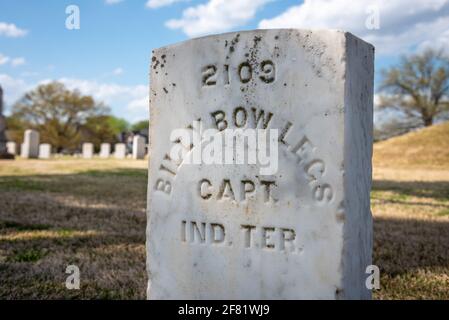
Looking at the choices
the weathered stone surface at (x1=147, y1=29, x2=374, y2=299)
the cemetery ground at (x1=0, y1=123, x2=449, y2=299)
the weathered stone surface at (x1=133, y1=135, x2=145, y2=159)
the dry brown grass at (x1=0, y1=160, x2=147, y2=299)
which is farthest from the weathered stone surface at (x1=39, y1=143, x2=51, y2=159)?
the weathered stone surface at (x1=147, y1=29, x2=374, y2=299)

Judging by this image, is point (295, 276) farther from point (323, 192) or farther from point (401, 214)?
point (401, 214)

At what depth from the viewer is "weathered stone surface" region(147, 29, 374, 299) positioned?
1956mm

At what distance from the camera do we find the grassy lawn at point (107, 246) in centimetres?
292

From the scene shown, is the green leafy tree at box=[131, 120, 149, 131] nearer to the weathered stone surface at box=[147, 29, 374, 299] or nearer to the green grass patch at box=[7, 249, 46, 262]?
the green grass patch at box=[7, 249, 46, 262]

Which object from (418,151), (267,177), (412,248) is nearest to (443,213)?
(412,248)

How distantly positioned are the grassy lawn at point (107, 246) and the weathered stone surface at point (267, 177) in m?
0.83

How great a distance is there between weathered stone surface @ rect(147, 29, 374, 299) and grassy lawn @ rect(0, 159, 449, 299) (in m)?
0.83

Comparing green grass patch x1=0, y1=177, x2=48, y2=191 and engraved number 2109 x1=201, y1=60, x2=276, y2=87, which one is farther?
green grass patch x1=0, y1=177, x2=48, y2=191

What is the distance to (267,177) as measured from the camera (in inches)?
82.3

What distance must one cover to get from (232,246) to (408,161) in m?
21.6

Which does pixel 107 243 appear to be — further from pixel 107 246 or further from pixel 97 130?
pixel 97 130

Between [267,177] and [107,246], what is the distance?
2.45 metres
